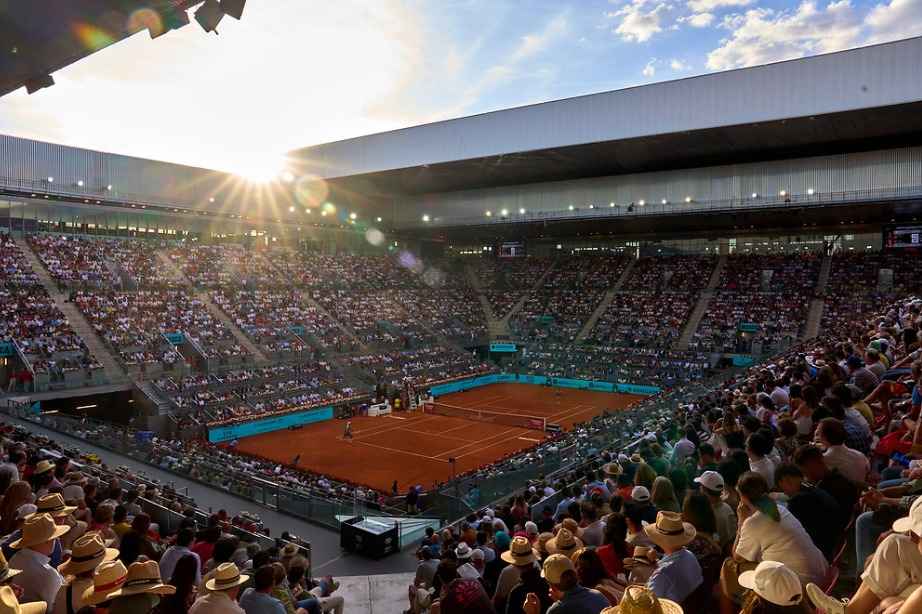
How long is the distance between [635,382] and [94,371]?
33.4m

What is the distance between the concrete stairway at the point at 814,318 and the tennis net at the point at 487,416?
21147 millimetres

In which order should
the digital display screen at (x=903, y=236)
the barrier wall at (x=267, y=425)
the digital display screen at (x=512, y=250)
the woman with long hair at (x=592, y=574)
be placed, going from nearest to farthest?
the woman with long hair at (x=592, y=574), the barrier wall at (x=267, y=425), the digital display screen at (x=903, y=236), the digital display screen at (x=512, y=250)

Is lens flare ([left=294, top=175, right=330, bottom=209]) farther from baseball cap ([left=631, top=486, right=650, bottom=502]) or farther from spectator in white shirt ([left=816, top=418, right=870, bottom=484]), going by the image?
spectator in white shirt ([left=816, top=418, right=870, bottom=484])

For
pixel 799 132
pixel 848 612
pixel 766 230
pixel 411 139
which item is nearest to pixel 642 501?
pixel 848 612

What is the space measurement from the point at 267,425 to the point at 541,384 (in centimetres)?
2271

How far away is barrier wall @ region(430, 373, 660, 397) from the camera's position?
43.9m

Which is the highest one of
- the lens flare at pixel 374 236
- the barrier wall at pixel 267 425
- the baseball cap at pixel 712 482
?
the lens flare at pixel 374 236

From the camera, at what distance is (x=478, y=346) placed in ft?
178

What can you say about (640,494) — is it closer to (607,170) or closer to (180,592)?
(180,592)

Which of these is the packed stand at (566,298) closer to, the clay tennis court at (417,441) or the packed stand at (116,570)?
the clay tennis court at (417,441)

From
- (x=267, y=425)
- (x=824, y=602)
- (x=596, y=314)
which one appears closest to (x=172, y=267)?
(x=267, y=425)

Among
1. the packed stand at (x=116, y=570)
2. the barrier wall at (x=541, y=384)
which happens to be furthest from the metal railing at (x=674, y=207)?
the packed stand at (x=116, y=570)

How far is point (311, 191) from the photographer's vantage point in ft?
199

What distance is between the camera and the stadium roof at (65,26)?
25.6 feet
